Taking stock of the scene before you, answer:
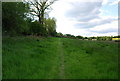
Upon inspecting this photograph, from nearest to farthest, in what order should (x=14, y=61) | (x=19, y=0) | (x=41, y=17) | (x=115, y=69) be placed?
(x=115, y=69)
(x=14, y=61)
(x=19, y=0)
(x=41, y=17)

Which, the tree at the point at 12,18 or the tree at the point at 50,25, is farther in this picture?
the tree at the point at 50,25

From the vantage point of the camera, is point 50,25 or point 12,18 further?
point 50,25

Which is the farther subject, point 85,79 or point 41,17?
point 41,17

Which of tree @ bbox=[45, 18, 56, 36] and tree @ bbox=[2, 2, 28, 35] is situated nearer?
tree @ bbox=[2, 2, 28, 35]

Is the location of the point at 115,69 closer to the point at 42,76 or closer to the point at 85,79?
the point at 85,79

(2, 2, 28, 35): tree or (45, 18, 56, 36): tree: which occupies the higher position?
(45, 18, 56, 36): tree

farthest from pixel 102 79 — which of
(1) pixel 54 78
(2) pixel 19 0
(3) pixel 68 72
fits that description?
(2) pixel 19 0

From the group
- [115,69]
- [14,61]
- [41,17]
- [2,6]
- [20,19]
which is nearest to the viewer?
[115,69]

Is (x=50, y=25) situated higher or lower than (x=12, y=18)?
higher

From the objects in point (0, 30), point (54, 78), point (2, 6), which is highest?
point (2, 6)

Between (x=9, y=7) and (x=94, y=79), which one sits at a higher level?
(x=9, y=7)

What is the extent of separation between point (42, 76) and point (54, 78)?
1.97ft

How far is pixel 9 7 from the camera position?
1451 cm

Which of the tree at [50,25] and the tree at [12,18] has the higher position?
the tree at [50,25]
